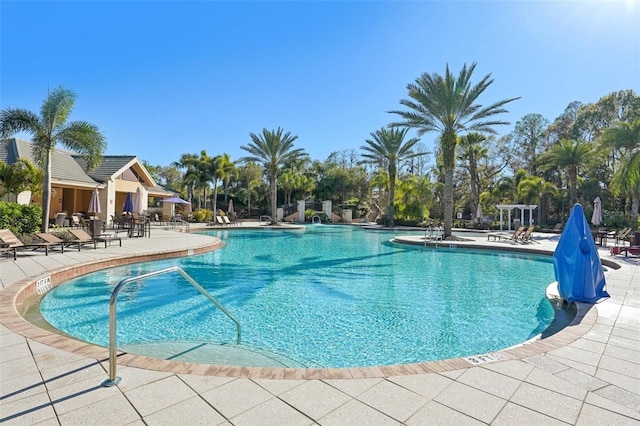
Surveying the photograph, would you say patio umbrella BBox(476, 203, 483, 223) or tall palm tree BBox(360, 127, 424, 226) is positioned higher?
tall palm tree BBox(360, 127, 424, 226)

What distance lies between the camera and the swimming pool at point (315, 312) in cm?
493

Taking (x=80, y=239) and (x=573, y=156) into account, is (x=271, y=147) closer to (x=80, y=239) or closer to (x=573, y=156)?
(x=80, y=239)

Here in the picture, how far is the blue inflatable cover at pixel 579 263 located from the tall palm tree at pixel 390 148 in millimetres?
24568

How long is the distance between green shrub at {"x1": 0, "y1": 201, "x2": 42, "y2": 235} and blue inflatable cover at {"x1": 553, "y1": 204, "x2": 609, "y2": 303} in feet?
54.7

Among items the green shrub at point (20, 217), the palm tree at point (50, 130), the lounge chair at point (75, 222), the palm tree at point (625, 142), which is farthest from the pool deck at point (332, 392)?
the palm tree at point (625, 142)

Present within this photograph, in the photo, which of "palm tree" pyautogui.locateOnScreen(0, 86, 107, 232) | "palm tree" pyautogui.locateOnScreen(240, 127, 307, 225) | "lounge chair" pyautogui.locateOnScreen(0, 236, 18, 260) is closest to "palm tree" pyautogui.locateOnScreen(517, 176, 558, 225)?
"palm tree" pyautogui.locateOnScreen(240, 127, 307, 225)

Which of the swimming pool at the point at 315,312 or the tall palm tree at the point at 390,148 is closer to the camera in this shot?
the swimming pool at the point at 315,312

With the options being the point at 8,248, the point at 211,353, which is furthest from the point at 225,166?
the point at 211,353

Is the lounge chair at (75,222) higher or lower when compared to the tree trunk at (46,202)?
lower

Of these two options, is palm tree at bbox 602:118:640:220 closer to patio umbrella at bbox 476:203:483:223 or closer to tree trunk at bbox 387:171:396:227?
patio umbrella at bbox 476:203:483:223

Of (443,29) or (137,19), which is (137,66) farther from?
(443,29)

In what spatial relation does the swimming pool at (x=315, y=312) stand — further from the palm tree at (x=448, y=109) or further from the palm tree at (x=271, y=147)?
the palm tree at (x=271, y=147)

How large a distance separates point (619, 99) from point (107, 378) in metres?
46.9

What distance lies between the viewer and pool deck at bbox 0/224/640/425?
2.54 meters
